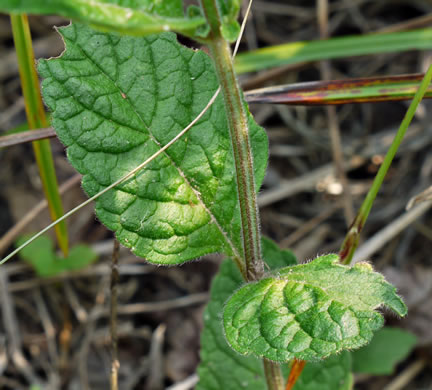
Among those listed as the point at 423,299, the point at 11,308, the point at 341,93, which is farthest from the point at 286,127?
the point at 11,308

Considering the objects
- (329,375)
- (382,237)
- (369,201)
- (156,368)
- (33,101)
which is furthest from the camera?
(156,368)

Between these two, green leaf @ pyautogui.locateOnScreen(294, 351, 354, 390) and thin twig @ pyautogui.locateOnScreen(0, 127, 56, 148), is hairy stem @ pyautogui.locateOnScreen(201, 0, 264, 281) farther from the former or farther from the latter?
thin twig @ pyautogui.locateOnScreen(0, 127, 56, 148)

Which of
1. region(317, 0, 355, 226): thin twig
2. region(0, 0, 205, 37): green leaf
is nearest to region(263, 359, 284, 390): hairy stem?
region(0, 0, 205, 37): green leaf

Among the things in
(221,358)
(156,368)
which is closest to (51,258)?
(156,368)

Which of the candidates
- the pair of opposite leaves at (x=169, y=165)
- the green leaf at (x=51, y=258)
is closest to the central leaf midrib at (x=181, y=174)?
the pair of opposite leaves at (x=169, y=165)

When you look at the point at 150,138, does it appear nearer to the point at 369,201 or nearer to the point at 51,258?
the point at 369,201

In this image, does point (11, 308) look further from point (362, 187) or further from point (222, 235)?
point (362, 187)

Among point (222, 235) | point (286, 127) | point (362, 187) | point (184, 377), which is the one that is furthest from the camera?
point (286, 127)
